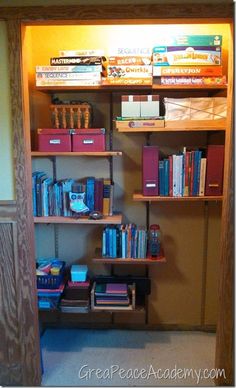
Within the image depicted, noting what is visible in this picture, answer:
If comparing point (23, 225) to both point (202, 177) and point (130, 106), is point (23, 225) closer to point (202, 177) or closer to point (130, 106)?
point (130, 106)

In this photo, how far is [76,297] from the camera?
253cm

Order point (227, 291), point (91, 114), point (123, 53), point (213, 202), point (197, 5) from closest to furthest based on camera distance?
point (197, 5) → point (227, 291) → point (123, 53) → point (91, 114) → point (213, 202)

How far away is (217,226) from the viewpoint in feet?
8.67

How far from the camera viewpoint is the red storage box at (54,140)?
2334 mm

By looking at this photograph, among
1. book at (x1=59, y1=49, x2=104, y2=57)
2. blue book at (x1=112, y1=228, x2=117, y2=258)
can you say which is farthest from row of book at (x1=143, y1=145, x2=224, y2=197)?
book at (x1=59, y1=49, x2=104, y2=57)

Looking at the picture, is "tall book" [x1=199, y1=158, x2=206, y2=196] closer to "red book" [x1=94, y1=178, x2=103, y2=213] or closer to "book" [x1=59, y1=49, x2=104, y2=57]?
"red book" [x1=94, y1=178, x2=103, y2=213]

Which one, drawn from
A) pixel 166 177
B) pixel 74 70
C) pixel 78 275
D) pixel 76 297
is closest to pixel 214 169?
pixel 166 177

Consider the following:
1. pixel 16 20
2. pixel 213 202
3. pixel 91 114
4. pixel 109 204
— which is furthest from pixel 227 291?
pixel 16 20

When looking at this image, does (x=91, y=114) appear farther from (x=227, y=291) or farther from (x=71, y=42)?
(x=227, y=291)

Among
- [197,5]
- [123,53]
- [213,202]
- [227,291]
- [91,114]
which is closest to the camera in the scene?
[197,5]

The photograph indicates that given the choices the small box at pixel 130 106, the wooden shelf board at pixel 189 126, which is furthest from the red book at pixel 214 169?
the small box at pixel 130 106

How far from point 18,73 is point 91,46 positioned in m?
0.87

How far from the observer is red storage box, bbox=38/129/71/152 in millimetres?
2334

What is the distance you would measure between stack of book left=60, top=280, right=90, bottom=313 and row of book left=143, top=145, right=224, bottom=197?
0.89 meters
